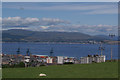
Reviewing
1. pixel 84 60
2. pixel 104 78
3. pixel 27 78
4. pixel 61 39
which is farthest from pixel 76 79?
pixel 61 39

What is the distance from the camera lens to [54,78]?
815 centimetres

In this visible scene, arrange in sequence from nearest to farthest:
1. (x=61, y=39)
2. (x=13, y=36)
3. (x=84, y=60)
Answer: (x=84, y=60) < (x=13, y=36) < (x=61, y=39)

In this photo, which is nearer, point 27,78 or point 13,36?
point 27,78

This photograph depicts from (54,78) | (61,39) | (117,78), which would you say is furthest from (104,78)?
(61,39)

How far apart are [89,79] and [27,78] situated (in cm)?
224

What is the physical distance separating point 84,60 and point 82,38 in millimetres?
110713

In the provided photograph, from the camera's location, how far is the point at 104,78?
8102mm

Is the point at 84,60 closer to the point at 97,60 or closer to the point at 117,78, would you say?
the point at 97,60

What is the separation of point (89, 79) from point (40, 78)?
1.77 meters

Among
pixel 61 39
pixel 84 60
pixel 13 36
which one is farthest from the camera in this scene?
pixel 61 39

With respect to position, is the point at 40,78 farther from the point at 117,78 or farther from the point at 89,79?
the point at 117,78

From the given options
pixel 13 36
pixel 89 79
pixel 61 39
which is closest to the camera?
pixel 89 79

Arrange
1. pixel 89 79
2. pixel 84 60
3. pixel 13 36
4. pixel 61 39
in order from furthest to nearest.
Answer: pixel 61 39 → pixel 13 36 → pixel 84 60 → pixel 89 79

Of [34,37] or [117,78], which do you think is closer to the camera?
[117,78]
